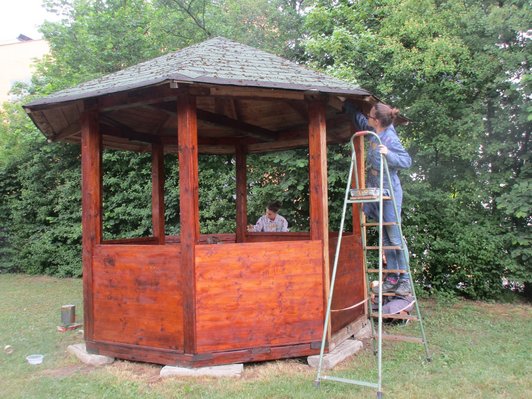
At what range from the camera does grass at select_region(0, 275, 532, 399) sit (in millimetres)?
4090

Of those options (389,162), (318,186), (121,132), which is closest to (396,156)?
(389,162)

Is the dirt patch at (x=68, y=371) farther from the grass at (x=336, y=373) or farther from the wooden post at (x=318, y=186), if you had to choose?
the wooden post at (x=318, y=186)

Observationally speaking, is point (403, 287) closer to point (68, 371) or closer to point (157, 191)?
point (68, 371)

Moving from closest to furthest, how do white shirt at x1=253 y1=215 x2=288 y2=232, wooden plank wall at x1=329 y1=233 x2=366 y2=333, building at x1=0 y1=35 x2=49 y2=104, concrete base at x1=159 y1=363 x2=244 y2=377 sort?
concrete base at x1=159 y1=363 x2=244 y2=377 → wooden plank wall at x1=329 y1=233 x2=366 y2=333 → white shirt at x1=253 y1=215 x2=288 y2=232 → building at x1=0 y1=35 x2=49 y2=104

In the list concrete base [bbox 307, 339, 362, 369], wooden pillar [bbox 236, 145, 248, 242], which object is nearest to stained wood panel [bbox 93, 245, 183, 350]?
concrete base [bbox 307, 339, 362, 369]

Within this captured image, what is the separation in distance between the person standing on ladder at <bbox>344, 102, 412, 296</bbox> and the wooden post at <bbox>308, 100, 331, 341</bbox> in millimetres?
627

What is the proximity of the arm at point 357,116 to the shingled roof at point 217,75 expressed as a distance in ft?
1.56

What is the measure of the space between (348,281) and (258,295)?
4.82ft

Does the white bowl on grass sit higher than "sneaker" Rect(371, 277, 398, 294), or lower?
lower

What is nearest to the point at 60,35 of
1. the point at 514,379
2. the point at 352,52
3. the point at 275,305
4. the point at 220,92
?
the point at 352,52

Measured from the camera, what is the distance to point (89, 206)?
518cm

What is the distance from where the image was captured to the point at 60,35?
14766 millimetres

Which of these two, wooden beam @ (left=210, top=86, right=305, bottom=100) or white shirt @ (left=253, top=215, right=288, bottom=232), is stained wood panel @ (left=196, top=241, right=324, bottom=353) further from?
white shirt @ (left=253, top=215, right=288, bottom=232)

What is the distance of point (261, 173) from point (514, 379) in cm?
703
